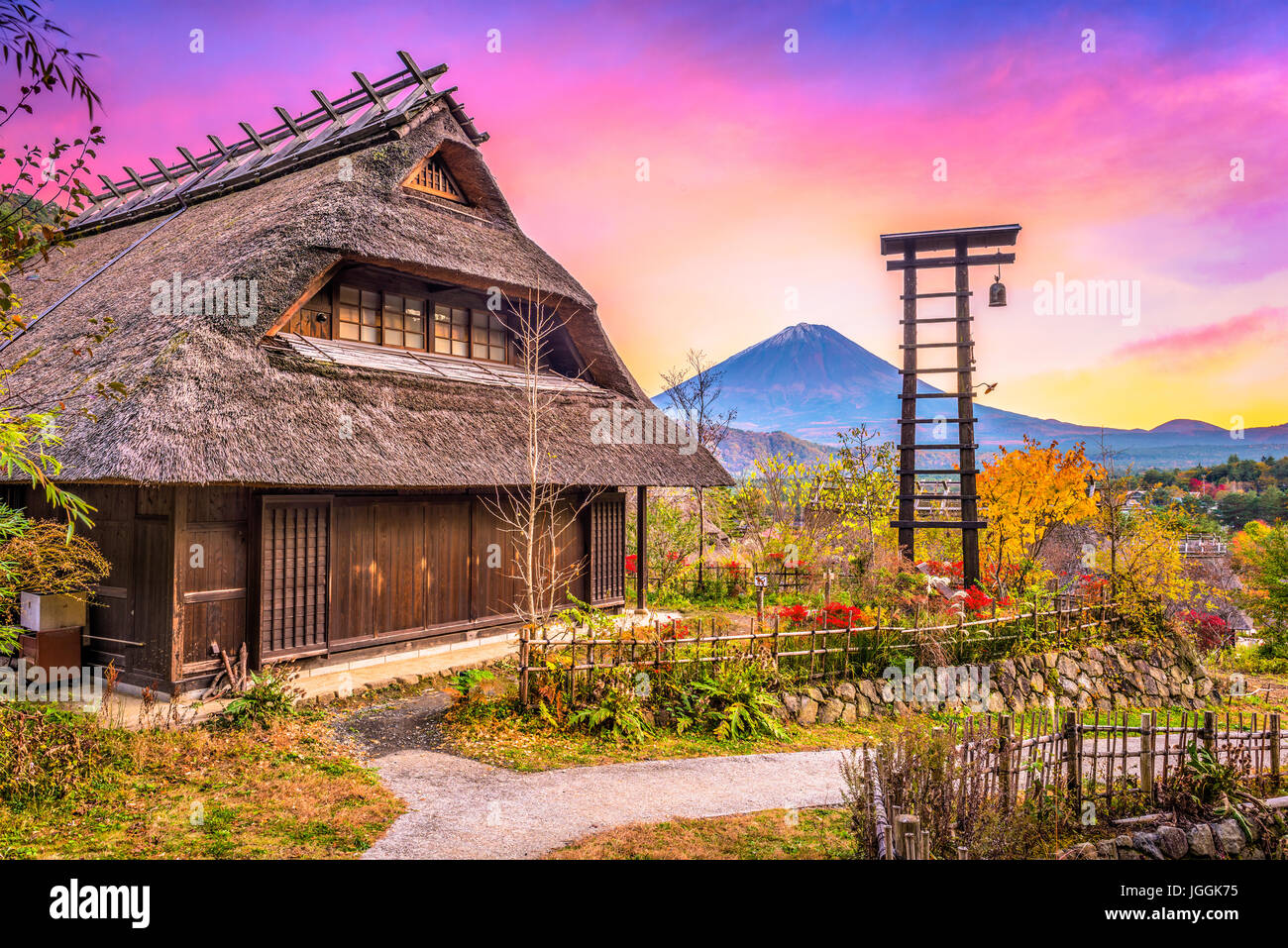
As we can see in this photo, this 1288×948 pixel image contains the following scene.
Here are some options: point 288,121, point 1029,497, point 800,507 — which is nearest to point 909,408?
point 1029,497

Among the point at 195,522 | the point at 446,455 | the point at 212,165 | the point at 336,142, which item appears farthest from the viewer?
the point at 212,165

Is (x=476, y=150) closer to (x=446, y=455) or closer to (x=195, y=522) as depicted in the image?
(x=446, y=455)

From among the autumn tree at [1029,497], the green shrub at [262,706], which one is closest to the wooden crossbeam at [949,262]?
the autumn tree at [1029,497]

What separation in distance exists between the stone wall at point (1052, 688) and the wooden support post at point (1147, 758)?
1885mm

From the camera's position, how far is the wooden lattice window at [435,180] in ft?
43.1

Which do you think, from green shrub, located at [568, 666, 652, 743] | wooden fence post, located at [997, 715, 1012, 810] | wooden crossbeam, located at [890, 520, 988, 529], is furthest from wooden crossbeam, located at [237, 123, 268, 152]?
wooden fence post, located at [997, 715, 1012, 810]

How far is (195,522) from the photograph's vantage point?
8445 millimetres

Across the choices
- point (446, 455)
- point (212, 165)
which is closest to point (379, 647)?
point (446, 455)

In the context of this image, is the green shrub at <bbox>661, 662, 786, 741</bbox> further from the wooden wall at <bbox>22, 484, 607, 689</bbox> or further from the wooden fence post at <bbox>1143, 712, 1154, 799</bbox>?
the wooden wall at <bbox>22, 484, 607, 689</bbox>

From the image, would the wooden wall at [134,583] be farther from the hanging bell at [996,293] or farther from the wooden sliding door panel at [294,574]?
the hanging bell at [996,293]

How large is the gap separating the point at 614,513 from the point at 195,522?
282 inches

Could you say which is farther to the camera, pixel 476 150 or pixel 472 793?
pixel 476 150

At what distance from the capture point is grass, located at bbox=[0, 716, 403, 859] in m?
4.98

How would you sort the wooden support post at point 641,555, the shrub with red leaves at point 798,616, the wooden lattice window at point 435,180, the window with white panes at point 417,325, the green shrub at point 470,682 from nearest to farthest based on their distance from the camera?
the green shrub at point 470,682 → the shrub with red leaves at point 798,616 → the window with white panes at point 417,325 → the wooden lattice window at point 435,180 → the wooden support post at point 641,555
